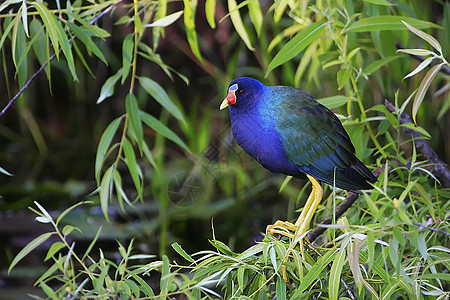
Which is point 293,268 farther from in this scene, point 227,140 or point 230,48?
point 230,48

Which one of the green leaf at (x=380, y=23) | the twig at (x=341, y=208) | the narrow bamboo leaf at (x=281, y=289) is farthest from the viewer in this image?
the twig at (x=341, y=208)

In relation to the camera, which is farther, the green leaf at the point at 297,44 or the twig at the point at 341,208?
the twig at the point at 341,208

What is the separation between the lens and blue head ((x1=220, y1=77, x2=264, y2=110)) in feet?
6.71

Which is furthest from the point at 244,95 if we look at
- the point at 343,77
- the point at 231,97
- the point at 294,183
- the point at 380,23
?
the point at 294,183

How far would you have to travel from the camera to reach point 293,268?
6.07 ft

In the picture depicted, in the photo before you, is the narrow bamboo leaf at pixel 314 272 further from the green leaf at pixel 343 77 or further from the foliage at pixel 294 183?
the green leaf at pixel 343 77

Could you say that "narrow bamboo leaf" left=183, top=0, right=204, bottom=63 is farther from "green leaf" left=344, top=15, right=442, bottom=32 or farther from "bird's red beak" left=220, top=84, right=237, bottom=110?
"green leaf" left=344, top=15, right=442, bottom=32

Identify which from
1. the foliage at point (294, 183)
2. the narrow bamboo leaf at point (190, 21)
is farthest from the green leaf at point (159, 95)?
the narrow bamboo leaf at point (190, 21)

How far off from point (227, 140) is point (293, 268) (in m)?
2.36

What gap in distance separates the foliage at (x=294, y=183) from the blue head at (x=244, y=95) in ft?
0.16

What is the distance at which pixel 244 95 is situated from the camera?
80.7 inches

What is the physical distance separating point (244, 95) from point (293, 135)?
0.60ft

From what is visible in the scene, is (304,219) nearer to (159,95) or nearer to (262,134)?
(262,134)

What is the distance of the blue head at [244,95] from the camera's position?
2045 millimetres
